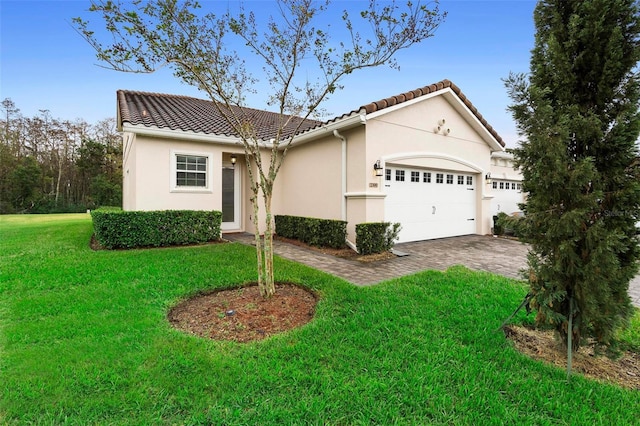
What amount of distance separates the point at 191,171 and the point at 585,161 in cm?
970

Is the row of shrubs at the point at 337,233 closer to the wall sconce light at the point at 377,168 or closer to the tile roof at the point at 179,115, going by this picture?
the wall sconce light at the point at 377,168

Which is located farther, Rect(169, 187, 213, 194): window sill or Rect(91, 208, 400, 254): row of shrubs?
Rect(169, 187, 213, 194): window sill

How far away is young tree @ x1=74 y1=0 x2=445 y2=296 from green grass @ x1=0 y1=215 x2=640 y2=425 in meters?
1.60

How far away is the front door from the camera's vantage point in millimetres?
11195

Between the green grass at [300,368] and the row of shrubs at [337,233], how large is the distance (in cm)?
274

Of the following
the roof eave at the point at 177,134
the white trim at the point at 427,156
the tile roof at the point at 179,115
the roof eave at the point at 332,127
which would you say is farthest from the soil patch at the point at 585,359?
the roof eave at the point at 177,134

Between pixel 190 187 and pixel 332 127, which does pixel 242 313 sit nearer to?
pixel 332 127

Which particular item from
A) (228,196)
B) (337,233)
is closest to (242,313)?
(337,233)

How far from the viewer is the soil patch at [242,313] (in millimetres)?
3707

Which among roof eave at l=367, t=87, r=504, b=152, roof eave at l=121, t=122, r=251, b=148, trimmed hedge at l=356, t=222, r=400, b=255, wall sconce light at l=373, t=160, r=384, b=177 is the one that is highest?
roof eave at l=367, t=87, r=504, b=152

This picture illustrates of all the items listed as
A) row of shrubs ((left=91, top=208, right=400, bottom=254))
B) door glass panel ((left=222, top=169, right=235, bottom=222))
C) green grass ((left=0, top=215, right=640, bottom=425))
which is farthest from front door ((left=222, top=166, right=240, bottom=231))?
green grass ((left=0, top=215, right=640, bottom=425))

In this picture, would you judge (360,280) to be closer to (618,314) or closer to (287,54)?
(618,314)

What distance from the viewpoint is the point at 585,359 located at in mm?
3232

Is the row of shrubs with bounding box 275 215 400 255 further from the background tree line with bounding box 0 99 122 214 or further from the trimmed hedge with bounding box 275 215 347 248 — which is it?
the background tree line with bounding box 0 99 122 214
